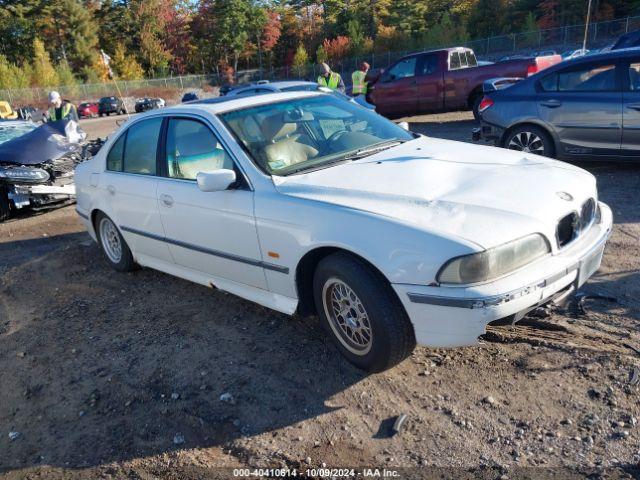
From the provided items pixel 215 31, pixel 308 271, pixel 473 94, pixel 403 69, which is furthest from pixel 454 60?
pixel 215 31

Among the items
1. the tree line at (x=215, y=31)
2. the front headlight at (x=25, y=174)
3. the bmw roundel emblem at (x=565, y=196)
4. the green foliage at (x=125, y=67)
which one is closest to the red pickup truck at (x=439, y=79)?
the front headlight at (x=25, y=174)

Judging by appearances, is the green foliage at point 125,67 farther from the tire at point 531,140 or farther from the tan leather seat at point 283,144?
the tan leather seat at point 283,144

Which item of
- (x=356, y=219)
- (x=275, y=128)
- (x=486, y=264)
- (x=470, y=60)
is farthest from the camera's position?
(x=470, y=60)

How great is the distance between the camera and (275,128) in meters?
4.07

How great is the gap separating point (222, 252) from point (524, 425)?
2240 millimetres

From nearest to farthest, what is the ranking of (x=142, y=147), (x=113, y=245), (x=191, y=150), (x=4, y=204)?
(x=191, y=150) → (x=142, y=147) → (x=113, y=245) → (x=4, y=204)

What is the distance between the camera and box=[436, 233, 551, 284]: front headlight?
108 inches

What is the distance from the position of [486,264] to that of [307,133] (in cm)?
191

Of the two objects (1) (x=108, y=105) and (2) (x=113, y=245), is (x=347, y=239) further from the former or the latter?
(1) (x=108, y=105)

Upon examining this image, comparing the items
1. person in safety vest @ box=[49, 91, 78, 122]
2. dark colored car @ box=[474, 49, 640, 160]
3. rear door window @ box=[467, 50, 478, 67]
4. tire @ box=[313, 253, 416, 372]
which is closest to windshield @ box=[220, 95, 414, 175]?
tire @ box=[313, 253, 416, 372]

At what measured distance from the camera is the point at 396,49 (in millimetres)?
56750

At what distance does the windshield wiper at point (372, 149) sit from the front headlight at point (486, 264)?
145 centimetres

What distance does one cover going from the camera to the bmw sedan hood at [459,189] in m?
2.90

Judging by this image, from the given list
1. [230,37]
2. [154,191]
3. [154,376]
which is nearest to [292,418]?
[154,376]
